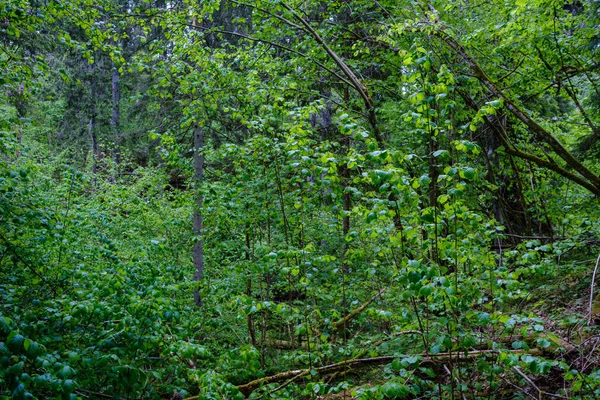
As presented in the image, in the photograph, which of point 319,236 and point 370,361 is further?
point 319,236

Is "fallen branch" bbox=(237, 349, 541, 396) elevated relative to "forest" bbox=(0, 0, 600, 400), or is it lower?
lower

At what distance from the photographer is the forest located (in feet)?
10.9

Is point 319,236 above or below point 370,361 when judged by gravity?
above

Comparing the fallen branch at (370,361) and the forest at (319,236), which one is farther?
the fallen branch at (370,361)

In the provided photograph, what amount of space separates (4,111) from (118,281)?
15.9m

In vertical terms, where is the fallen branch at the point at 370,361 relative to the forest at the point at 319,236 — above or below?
below

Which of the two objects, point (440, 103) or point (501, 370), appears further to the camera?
point (440, 103)

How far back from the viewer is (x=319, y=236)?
6.68 m

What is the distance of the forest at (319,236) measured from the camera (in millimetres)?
3316

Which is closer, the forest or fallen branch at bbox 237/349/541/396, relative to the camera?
the forest

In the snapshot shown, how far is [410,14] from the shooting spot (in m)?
7.03

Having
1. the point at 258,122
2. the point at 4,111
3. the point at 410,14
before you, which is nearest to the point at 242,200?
the point at 258,122

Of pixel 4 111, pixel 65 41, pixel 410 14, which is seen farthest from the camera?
pixel 4 111

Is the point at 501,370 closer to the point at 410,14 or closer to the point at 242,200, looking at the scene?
the point at 242,200
